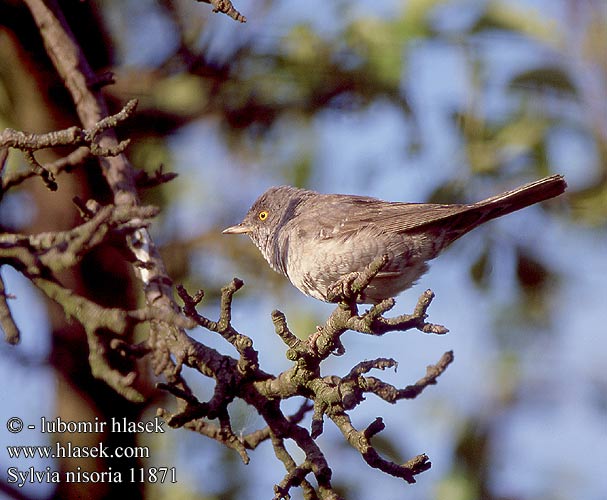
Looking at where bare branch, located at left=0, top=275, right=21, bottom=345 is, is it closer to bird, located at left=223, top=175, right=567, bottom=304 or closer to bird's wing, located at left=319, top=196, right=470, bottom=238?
bird, located at left=223, top=175, right=567, bottom=304

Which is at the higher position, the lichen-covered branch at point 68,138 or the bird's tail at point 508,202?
the bird's tail at point 508,202

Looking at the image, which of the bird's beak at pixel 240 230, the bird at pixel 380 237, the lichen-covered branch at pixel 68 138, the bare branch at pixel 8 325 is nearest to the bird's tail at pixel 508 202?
the bird at pixel 380 237

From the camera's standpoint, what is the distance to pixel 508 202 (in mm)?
3689

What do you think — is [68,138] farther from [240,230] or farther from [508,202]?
[240,230]

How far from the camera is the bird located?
12.4 feet

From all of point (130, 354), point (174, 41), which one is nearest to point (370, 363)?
point (130, 354)

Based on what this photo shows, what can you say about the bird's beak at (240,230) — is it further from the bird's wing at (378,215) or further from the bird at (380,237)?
the bird's wing at (378,215)

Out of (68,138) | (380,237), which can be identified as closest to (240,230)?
(380,237)

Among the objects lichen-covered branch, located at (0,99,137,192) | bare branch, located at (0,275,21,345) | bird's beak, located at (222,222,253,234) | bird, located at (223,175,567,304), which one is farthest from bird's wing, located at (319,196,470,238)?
bare branch, located at (0,275,21,345)

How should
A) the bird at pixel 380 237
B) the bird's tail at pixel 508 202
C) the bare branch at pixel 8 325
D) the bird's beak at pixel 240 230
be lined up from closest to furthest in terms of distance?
the bare branch at pixel 8 325 → the bird's tail at pixel 508 202 → the bird at pixel 380 237 → the bird's beak at pixel 240 230

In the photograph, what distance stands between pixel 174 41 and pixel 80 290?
1.89 meters

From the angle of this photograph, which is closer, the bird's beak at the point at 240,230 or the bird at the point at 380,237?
the bird at the point at 380,237

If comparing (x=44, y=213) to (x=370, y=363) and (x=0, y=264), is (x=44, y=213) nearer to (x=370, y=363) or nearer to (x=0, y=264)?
A: (x=0, y=264)

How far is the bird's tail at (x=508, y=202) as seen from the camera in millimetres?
3529
